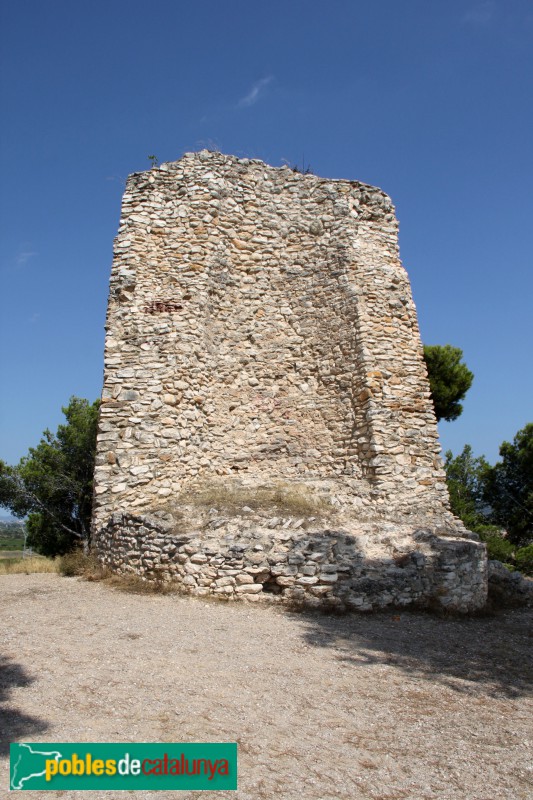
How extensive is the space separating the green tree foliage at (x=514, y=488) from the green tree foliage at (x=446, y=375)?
12.5 ft

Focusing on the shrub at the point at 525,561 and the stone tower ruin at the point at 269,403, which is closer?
the stone tower ruin at the point at 269,403

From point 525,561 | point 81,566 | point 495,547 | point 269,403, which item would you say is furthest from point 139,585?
point 525,561

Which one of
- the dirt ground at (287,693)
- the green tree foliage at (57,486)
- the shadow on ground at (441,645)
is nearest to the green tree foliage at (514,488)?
the shadow on ground at (441,645)

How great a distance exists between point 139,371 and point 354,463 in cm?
443

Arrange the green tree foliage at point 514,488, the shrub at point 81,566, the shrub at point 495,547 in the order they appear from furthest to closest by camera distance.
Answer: the green tree foliage at point 514,488 < the shrub at point 495,547 < the shrub at point 81,566

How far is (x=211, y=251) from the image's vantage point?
1136 cm

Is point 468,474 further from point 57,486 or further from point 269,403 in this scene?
point 57,486

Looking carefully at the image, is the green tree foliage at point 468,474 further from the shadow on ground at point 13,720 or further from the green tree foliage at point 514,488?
the shadow on ground at point 13,720

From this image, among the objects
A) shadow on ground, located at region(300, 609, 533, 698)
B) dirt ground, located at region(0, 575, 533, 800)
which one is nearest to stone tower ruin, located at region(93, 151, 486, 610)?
shadow on ground, located at region(300, 609, 533, 698)

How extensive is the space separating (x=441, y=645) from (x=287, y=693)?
8.61 feet

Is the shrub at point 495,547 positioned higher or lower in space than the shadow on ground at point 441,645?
higher

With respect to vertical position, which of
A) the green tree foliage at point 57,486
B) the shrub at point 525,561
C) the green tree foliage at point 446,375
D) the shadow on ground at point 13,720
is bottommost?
the shrub at point 525,561

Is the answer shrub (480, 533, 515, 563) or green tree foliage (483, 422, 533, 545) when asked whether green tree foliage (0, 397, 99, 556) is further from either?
green tree foliage (483, 422, 533, 545)

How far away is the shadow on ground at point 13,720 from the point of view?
351 centimetres
